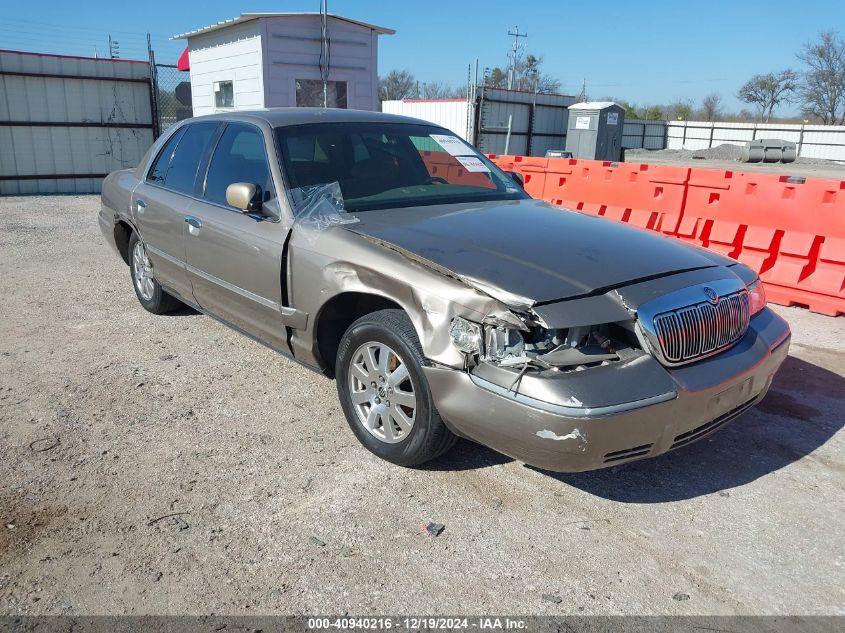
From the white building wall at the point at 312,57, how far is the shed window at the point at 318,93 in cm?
12

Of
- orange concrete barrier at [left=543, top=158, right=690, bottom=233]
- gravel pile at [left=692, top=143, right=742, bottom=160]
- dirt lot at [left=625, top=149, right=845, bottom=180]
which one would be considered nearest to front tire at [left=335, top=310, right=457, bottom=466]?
orange concrete barrier at [left=543, top=158, right=690, bottom=233]

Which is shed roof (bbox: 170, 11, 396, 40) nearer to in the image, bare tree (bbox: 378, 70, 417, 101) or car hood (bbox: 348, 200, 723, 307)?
car hood (bbox: 348, 200, 723, 307)

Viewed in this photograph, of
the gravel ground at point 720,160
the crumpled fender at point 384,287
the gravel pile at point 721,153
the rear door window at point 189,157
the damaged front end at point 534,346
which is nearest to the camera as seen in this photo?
the damaged front end at point 534,346

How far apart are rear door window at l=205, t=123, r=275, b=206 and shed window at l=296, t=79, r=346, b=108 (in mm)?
10643

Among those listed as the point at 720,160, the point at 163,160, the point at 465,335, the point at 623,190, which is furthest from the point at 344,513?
the point at 720,160

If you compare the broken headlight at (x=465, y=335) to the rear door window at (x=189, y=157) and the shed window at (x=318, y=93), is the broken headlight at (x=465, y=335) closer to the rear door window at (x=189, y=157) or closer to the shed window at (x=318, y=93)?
the rear door window at (x=189, y=157)

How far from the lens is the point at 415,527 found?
288cm

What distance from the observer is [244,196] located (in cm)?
371

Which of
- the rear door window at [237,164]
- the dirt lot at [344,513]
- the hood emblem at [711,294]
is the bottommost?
the dirt lot at [344,513]

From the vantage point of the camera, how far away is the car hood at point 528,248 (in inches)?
112

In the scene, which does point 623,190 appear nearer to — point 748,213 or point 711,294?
point 748,213

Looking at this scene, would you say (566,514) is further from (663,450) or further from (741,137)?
(741,137)

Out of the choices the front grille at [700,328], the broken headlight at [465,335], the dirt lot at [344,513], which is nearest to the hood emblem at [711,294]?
the front grille at [700,328]

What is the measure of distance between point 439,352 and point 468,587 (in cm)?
94
